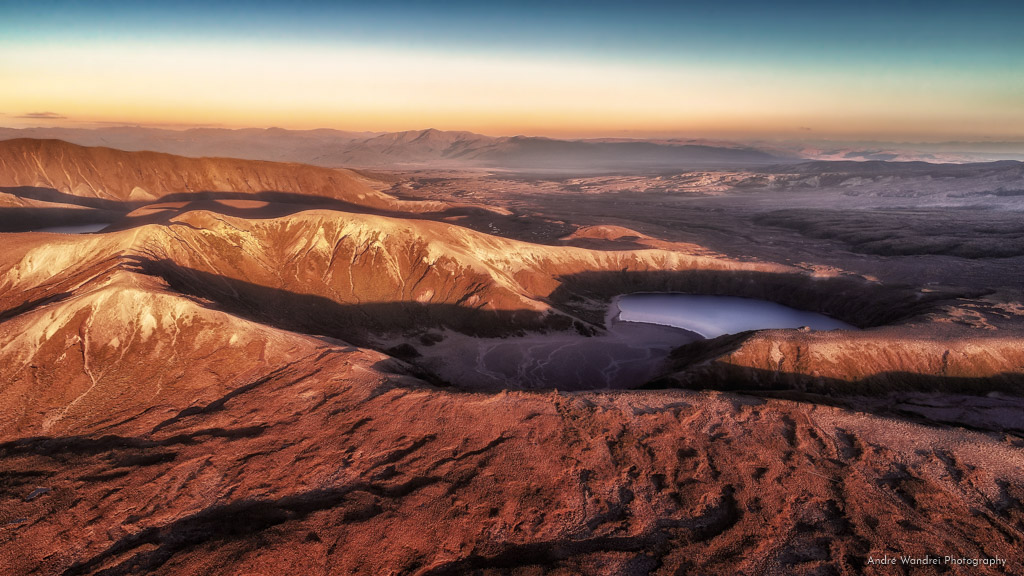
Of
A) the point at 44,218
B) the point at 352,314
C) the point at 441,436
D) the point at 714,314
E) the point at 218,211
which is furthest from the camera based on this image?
the point at 218,211

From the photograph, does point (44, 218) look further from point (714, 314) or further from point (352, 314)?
point (714, 314)

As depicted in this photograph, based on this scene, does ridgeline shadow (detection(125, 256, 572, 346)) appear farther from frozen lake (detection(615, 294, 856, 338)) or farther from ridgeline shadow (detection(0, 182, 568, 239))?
ridgeline shadow (detection(0, 182, 568, 239))

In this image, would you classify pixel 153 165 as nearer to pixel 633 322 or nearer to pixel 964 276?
pixel 633 322

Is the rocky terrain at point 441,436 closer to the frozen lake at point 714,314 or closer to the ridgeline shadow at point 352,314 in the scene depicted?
the ridgeline shadow at point 352,314

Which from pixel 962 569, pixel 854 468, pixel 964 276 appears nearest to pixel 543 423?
pixel 854 468

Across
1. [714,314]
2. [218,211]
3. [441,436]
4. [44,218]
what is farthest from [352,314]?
[44,218]

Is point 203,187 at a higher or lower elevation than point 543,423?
higher
